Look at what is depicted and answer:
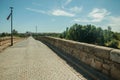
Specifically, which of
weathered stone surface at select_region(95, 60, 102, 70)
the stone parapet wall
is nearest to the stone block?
the stone parapet wall

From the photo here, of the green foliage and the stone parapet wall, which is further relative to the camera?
the green foliage

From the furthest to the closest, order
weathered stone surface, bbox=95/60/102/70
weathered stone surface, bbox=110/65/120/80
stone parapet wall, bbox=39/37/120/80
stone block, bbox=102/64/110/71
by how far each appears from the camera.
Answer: weathered stone surface, bbox=95/60/102/70
stone block, bbox=102/64/110/71
stone parapet wall, bbox=39/37/120/80
weathered stone surface, bbox=110/65/120/80

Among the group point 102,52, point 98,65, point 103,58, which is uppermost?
point 102,52

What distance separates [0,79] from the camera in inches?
231

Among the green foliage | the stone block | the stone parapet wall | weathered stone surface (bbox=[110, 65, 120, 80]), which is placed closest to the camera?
weathered stone surface (bbox=[110, 65, 120, 80])

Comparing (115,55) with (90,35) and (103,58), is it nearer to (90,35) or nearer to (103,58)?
(103,58)

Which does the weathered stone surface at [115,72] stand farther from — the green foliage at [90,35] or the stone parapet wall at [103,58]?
the green foliage at [90,35]

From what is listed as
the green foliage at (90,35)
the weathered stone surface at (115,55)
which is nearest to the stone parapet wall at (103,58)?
the weathered stone surface at (115,55)

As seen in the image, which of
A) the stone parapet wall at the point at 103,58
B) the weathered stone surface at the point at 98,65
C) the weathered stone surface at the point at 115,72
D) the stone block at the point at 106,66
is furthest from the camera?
the weathered stone surface at the point at 98,65

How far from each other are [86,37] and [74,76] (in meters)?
53.1

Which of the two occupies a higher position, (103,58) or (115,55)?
(115,55)

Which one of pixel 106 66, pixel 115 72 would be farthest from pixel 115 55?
pixel 106 66

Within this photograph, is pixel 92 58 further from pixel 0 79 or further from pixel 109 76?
pixel 0 79

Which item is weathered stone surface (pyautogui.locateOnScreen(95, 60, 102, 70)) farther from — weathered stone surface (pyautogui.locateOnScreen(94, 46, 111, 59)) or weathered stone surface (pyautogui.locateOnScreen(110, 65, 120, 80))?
weathered stone surface (pyautogui.locateOnScreen(110, 65, 120, 80))
